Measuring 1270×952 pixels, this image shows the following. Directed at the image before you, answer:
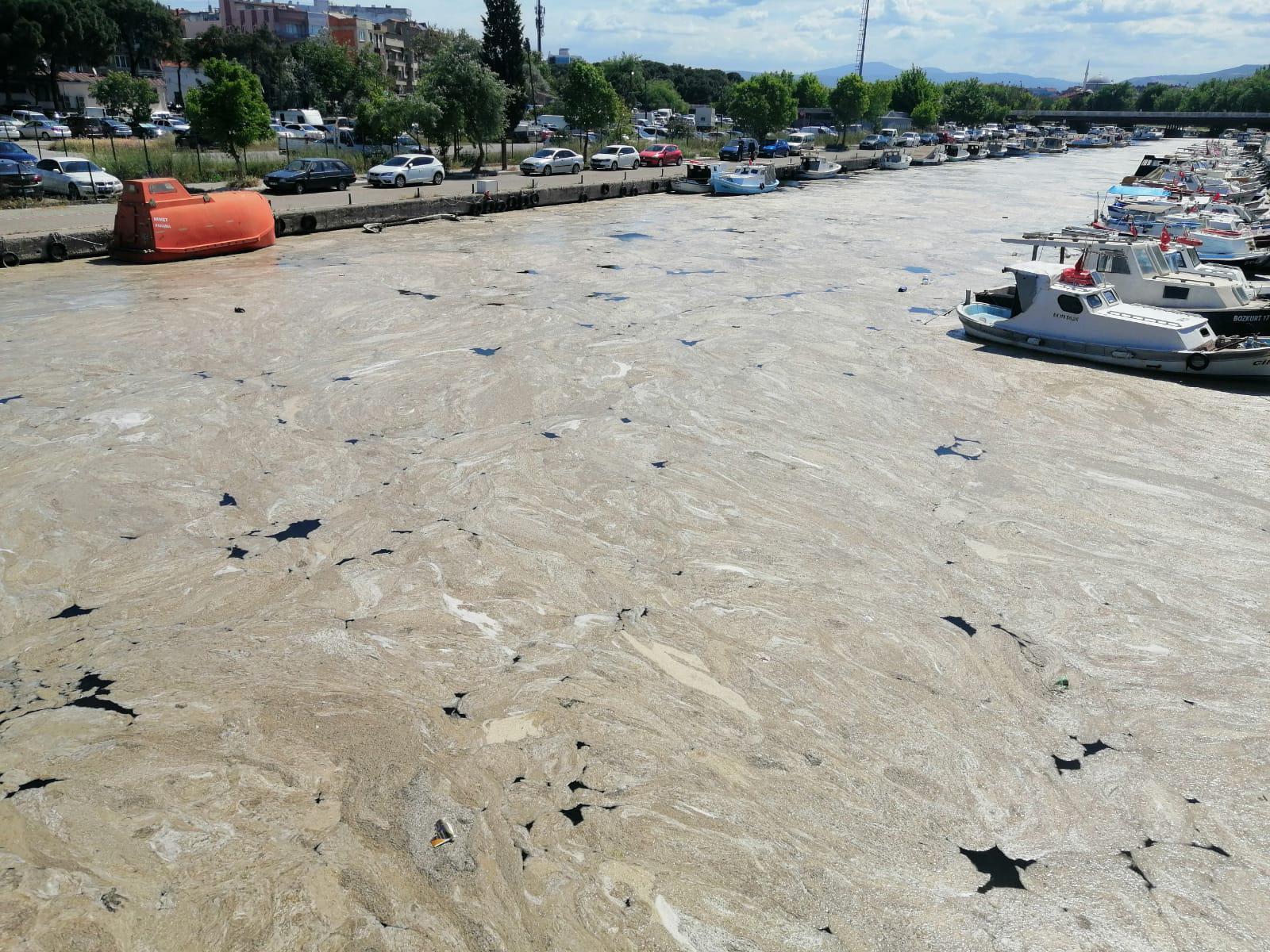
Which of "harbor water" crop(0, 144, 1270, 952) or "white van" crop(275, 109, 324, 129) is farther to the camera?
"white van" crop(275, 109, 324, 129)

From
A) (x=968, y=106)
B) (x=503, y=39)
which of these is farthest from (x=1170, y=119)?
(x=503, y=39)

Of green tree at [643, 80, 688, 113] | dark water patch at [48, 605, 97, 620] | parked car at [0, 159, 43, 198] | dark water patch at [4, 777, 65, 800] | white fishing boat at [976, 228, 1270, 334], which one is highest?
green tree at [643, 80, 688, 113]

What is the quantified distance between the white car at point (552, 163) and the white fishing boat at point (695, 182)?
4948mm

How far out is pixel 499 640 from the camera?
7.57 meters

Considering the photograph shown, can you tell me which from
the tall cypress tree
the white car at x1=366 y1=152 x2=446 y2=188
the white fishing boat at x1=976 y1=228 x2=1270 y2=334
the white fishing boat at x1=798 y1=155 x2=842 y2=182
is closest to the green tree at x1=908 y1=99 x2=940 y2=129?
the white fishing boat at x1=798 y1=155 x2=842 y2=182

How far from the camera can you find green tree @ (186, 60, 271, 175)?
2934cm

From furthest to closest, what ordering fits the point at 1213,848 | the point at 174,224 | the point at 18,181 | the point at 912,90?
the point at 912,90, the point at 18,181, the point at 174,224, the point at 1213,848

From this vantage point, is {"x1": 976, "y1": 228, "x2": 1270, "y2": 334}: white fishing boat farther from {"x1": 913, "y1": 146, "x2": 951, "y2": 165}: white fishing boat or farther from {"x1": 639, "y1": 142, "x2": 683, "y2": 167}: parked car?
{"x1": 913, "y1": 146, "x2": 951, "y2": 165}: white fishing boat

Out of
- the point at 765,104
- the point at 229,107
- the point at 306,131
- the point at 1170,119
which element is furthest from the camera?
the point at 1170,119

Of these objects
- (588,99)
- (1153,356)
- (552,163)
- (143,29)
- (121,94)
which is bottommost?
(1153,356)

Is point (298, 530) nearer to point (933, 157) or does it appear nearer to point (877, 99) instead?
point (933, 157)

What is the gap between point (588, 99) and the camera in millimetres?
45281

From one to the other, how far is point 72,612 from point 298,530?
7.05ft

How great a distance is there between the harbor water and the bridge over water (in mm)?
167970
